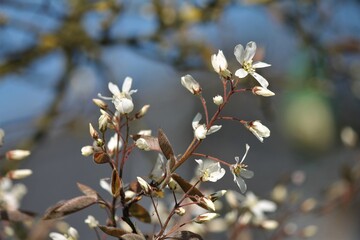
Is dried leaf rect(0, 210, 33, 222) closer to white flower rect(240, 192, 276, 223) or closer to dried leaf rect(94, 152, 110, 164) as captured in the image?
dried leaf rect(94, 152, 110, 164)

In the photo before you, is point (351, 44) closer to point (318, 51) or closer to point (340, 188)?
point (318, 51)

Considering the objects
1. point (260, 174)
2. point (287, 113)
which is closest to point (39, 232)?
point (287, 113)

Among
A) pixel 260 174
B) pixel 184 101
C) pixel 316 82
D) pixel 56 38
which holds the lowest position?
pixel 260 174

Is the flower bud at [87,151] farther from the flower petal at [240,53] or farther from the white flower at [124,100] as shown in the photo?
the flower petal at [240,53]

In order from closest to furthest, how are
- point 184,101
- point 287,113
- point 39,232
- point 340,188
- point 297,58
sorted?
point 39,232, point 340,188, point 297,58, point 287,113, point 184,101

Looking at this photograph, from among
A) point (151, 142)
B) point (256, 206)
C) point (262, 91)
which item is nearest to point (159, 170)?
point (151, 142)
